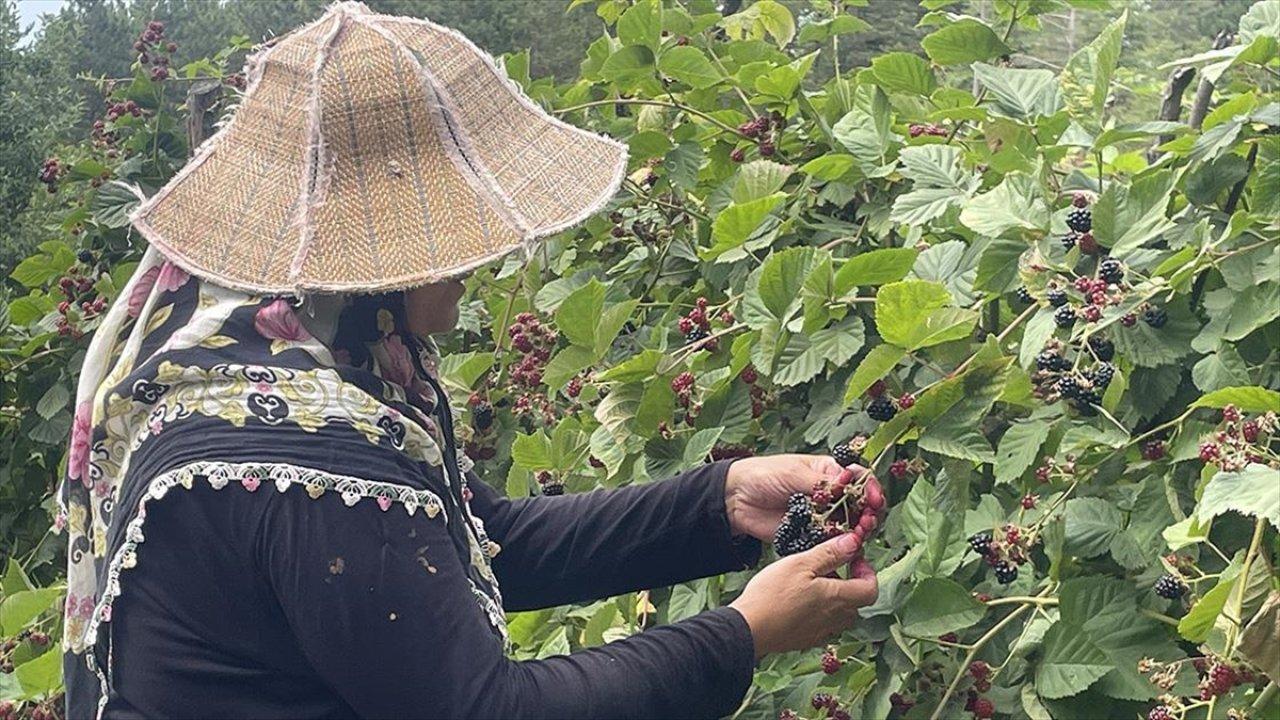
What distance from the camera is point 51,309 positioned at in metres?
4.07

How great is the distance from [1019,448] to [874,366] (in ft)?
0.62

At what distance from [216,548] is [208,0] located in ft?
74.4

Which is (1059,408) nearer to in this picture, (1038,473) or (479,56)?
(1038,473)

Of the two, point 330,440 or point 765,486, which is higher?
point 330,440

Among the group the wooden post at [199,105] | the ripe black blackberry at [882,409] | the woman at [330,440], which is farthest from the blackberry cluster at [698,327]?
the wooden post at [199,105]

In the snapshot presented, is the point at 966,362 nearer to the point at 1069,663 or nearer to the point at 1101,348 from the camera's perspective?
the point at 1101,348

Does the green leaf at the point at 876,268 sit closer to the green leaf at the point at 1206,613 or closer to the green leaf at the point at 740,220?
the green leaf at the point at 740,220

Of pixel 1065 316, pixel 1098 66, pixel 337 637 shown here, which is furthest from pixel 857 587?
pixel 1098 66

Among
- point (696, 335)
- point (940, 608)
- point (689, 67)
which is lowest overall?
point (940, 608)

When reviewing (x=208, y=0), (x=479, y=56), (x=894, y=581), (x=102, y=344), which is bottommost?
(x=208, y=0)

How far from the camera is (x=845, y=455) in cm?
181

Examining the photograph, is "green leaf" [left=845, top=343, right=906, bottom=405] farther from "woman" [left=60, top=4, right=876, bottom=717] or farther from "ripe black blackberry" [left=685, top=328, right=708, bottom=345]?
"ripe black blackberry" [left=685, top=328, right=708, bottom=345]

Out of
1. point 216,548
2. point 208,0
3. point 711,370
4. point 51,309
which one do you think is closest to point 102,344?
point 216,548

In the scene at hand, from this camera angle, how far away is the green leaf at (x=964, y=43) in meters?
2.40
